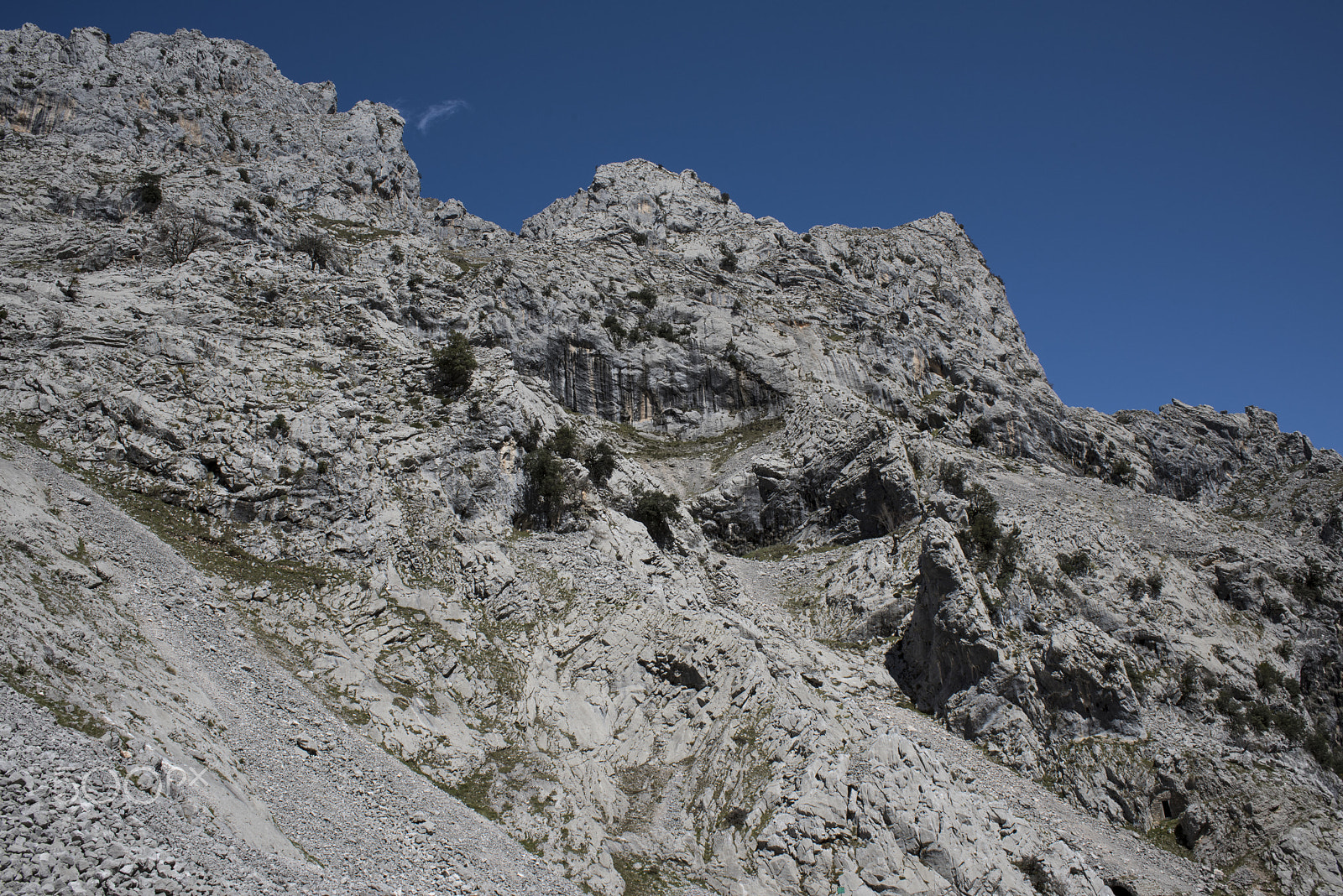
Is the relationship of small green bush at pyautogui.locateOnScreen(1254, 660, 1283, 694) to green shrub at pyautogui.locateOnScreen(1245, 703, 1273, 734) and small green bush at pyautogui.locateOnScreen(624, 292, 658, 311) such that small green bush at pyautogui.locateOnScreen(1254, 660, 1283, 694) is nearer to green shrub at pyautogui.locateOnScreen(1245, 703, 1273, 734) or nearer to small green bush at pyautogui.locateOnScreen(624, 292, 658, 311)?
green shrub at pyautogui.locateOnScreen(1245, 703, 1273, 734)

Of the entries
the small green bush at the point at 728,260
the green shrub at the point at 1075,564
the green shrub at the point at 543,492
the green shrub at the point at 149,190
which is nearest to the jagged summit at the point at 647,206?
the small green bush at the point at 728,260

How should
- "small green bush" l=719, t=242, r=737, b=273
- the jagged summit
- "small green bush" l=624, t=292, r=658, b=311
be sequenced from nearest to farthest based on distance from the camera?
1. "small green bush" l=624, t=292, r=658, b=311
2. "small green bush" l=719, t=242, r=737, b=273
3. the jagged summit

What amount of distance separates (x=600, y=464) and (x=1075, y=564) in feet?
107

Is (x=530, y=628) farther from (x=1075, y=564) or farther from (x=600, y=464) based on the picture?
(x=1075, y=564)

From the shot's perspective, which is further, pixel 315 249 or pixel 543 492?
pixel 315 249

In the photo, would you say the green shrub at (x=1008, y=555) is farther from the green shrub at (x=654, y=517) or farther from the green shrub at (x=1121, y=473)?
the green shrub at (x=1121, y=473)

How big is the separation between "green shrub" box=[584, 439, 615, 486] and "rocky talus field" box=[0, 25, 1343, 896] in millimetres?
224

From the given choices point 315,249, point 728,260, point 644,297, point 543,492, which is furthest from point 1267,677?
point 728,260

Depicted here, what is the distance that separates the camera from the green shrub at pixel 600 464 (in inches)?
1935

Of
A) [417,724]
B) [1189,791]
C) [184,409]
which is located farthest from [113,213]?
[1189,791]

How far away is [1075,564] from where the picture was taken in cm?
4531

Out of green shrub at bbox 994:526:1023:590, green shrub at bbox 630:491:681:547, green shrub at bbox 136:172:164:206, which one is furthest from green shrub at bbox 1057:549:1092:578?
green shrub at bbox 136:172:164:206

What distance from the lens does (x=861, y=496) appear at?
5838 cm

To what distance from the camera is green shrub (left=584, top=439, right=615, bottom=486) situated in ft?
161
